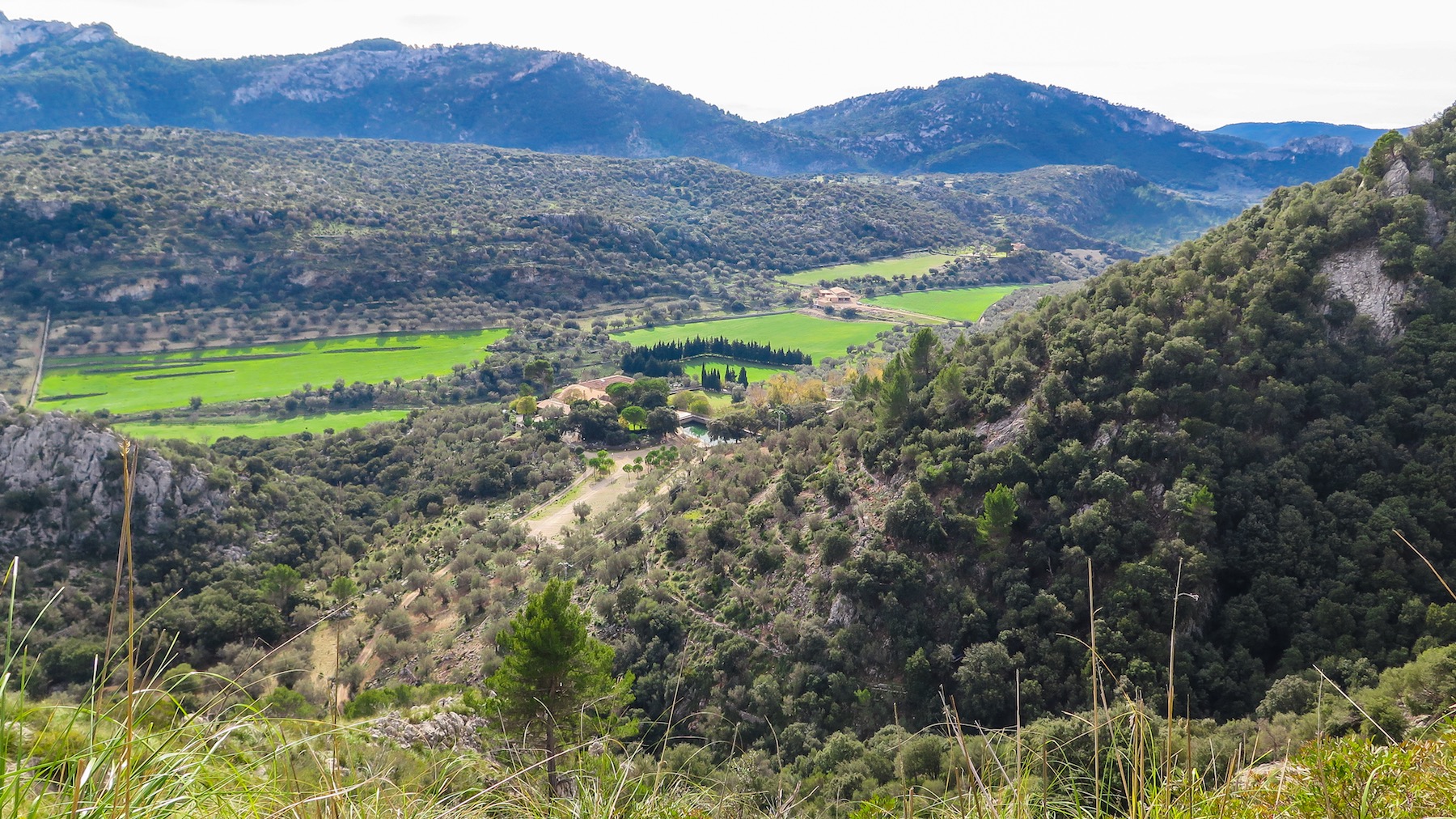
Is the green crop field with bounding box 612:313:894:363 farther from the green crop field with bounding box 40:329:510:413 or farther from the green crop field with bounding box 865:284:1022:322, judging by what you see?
the green crop field with bounding box 40:329:510:413

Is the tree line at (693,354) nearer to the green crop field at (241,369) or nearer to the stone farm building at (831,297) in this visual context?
the green crop field at (241,369)

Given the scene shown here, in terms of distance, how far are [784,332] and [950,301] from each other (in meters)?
28.6

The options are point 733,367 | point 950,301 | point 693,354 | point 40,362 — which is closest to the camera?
point 40,362

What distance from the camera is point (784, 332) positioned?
296 feet

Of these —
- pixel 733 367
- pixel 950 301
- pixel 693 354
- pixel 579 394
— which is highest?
pixel 950 301

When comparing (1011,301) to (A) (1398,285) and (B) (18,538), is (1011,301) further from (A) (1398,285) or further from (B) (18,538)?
(B) (18,538)

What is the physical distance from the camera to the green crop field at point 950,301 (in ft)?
313

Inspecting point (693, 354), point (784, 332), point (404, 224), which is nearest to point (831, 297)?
point (784, 332)

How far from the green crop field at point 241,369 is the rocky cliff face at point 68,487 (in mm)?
28229

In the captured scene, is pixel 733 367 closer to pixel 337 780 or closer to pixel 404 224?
pixel 404 224

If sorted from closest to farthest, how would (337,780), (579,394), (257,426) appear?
(337,780)
(257,426)
(579,394)

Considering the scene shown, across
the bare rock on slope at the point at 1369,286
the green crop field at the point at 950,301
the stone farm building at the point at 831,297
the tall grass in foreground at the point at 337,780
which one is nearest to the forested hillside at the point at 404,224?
the stone farm building at the point at 831,297

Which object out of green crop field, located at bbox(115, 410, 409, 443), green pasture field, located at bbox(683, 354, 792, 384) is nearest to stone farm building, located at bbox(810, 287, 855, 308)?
green pasture field, located at bbox(683, 354, 792, 384)

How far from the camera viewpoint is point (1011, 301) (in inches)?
3548
